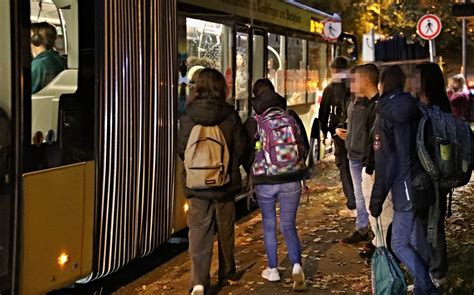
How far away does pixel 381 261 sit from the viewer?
17.5 feet

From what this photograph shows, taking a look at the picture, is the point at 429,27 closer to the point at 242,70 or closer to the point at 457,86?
the point at 457,86

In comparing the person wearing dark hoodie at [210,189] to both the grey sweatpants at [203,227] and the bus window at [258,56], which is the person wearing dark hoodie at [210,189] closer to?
the grey sweatpants at [203,227]

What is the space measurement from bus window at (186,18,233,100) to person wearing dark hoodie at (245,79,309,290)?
1607 mm

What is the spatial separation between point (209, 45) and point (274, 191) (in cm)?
282

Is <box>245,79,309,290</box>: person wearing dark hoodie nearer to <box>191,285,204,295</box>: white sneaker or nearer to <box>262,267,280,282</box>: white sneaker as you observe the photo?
<box>262,267,280,282</box>: white sneaker

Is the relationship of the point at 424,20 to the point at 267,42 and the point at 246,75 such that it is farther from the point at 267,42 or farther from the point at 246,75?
the point at 246,75

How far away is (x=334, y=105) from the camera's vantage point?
28.9ft

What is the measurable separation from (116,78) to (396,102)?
215cm

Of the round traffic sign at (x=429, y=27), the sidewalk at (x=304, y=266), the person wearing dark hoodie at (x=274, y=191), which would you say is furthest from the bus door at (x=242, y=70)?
the round traffic sign at (x=429, y=27)

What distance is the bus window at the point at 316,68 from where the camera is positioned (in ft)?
45.3

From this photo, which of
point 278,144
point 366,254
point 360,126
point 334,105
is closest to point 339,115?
point 334,105

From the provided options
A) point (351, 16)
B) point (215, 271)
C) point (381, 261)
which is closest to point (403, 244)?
point (381, 261)

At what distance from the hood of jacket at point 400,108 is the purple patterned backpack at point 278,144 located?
100cm

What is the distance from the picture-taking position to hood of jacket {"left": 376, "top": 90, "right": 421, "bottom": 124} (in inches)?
212
